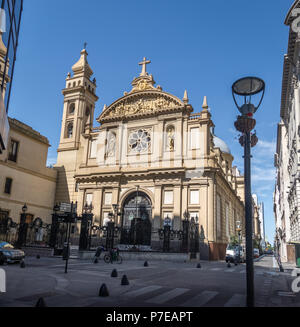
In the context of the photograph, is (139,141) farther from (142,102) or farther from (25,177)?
(25,177)

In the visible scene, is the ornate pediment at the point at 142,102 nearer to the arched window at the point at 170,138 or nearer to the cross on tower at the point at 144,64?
the cross on tower at the point at 144,64

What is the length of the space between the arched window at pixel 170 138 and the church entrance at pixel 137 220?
6512 millimetres

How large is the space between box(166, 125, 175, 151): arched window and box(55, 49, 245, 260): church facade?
24mm

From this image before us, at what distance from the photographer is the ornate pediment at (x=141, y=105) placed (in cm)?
3862

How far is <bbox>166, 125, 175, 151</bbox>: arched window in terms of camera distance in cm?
3747

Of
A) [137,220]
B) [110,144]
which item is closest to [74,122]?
[110,144]

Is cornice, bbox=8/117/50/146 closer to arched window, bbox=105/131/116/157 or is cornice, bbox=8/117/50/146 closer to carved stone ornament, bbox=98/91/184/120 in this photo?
arched window, bbox=105/131/116/157

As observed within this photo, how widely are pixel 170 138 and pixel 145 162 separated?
4291mm

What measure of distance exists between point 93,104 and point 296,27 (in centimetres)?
3168

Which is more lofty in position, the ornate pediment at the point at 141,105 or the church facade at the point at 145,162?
the ornate pediment at the point at 141,105

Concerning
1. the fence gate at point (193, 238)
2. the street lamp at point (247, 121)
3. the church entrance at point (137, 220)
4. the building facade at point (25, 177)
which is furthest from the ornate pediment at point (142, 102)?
the street lamp at point (247, 121)

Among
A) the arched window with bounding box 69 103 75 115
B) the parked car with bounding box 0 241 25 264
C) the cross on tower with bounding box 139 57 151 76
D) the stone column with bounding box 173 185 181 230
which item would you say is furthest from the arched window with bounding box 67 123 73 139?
the parked car with bounding box 0 241 25 264

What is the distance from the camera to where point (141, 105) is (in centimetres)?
4038
